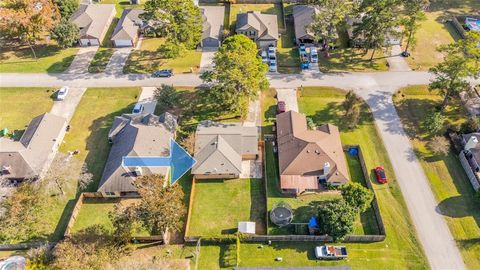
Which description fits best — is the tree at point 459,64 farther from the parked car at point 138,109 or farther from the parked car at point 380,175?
the parked car at point 138,109

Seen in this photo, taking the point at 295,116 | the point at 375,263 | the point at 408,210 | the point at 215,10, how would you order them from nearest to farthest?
1. the point at 375,263
2. the point at 408,210
3. the point at 295,116
4. the point at 215,10

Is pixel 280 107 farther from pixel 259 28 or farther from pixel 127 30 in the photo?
pixel 127 30

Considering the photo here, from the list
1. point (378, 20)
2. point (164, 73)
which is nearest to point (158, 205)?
point (164, 73)

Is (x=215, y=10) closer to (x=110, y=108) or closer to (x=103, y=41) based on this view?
(x=103, y=41)

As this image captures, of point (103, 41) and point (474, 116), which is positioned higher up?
point (103, 41)

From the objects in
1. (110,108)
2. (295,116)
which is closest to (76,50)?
(110,108)

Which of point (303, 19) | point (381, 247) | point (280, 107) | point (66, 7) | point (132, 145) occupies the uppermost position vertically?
point (66, 7)
